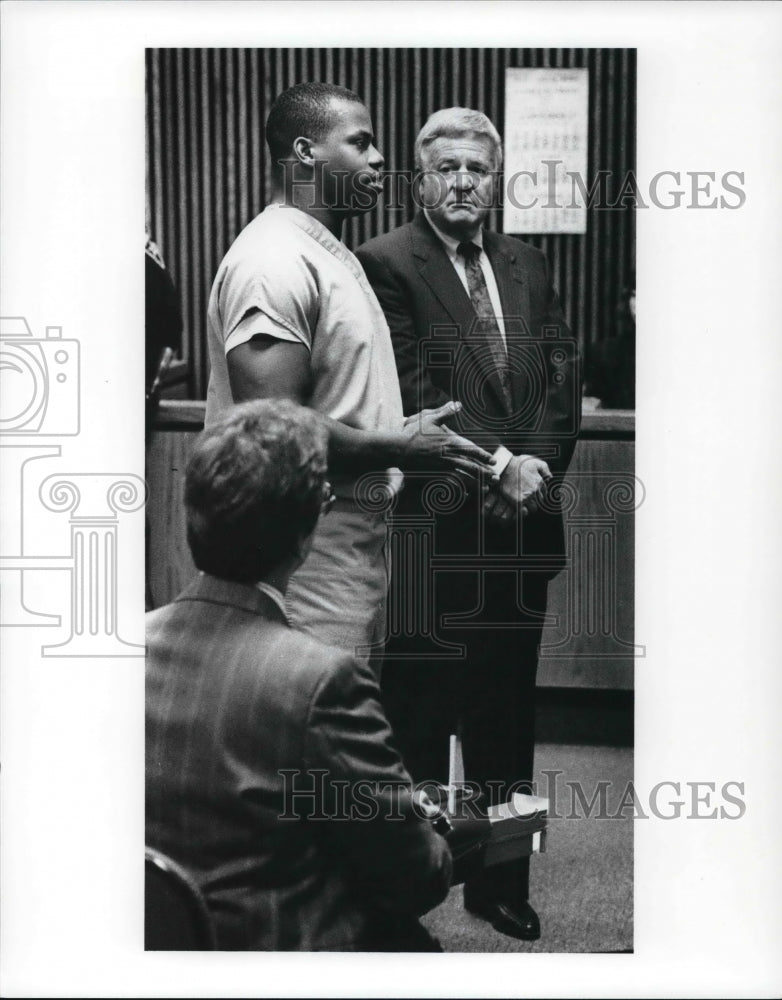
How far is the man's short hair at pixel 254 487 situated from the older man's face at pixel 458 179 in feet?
2.16

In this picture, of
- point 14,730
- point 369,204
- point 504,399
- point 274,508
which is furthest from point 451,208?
point 14,730

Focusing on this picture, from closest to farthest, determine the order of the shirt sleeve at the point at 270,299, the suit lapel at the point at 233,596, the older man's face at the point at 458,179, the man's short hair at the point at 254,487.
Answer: the suit lapel at the point at 233,596
the man's short hair at the point at 254,487
the shirt sleeve at the point at 270,299
the older man's face at the point at 458,179

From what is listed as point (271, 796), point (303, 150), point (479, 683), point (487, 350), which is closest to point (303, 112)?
point (303, 150)

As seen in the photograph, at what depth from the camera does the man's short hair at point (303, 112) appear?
3367 millimetres

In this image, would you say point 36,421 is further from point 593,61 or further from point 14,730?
point 593,61

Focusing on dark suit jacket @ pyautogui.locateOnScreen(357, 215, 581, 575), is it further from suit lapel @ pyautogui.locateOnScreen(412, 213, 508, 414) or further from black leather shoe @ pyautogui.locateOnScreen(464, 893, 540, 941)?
black leather shoe @ pyautogui.locateOnScreen(464, 893, 540, 941)

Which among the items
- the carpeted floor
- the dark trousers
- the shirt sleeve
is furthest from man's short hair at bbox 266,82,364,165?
the carpeted floor

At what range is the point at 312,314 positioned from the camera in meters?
3.28

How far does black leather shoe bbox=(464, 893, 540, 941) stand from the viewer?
3418mm

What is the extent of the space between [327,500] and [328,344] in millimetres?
401

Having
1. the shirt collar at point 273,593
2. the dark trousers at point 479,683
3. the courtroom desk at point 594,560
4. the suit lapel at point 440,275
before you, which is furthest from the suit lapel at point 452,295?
the shirt collar at point 273,593

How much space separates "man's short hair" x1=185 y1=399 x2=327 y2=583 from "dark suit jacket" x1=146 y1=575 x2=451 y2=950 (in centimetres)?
9

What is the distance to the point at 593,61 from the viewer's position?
11.1ft

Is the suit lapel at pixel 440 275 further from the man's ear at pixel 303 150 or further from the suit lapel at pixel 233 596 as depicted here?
the suit lapel at pixel 233 596
